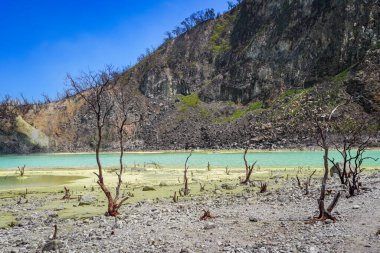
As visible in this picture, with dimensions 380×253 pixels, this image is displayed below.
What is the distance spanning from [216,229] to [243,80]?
129m

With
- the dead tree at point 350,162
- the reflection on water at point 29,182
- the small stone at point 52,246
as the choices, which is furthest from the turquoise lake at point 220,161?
the small stone at point 52,246

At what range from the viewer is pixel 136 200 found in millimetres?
26266

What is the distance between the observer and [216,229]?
15789mm

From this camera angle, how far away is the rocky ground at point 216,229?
13.4 m

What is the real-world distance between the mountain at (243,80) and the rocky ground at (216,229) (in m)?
85.7

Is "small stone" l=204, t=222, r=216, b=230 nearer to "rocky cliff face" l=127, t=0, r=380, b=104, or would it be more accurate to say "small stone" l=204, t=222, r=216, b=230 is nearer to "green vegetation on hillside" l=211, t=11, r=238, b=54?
"rocky cliff face" l=127, t=0, r=380, b=104

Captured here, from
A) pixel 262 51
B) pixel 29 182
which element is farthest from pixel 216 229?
pixel 262 51

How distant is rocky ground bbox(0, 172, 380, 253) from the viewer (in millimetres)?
13375

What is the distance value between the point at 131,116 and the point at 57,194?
388ft

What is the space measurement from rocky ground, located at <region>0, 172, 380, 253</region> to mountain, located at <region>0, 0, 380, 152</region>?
281ft

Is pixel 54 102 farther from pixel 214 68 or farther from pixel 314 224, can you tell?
pixel 314 224

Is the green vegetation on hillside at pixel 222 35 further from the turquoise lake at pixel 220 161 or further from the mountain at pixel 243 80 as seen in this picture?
the turquoise lake at pixel 220 161

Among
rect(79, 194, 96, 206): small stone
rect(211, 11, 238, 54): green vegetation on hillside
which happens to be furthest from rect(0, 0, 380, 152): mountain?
rect(79, 194, 96, 206): small stone

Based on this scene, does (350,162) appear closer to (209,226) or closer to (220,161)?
(209,226)
